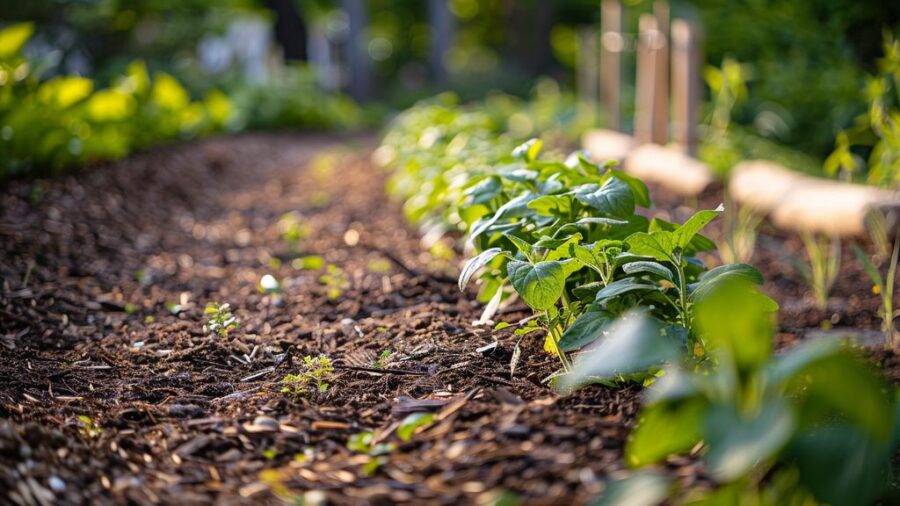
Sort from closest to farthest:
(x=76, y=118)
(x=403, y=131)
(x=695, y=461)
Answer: (x=695, y=461)
(x=76, y=118)
(x=403, y=131)

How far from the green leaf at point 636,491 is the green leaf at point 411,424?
1.75 feet

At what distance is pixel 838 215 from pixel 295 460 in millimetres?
3498

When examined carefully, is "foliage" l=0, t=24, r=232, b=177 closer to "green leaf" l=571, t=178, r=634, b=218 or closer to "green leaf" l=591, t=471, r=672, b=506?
"green leaf" l=571, t=178, r=634, b=218

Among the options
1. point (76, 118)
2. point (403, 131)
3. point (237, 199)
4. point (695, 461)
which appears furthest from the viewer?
point (403, 131)

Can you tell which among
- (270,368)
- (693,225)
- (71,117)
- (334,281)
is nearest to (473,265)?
(693,225)

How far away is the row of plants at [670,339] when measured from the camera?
1248 mm

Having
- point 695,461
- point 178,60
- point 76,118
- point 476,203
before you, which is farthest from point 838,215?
point 178,60

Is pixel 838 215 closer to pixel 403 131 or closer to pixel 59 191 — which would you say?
pixel 403 131

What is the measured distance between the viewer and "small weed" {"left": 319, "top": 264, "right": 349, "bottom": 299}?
3.17 m

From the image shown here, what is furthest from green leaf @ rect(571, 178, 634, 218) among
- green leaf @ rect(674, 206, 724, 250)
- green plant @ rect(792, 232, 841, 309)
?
green plant @ rect(792, 232, 841, 309)

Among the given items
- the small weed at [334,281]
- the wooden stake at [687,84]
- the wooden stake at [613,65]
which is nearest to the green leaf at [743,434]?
the small weed at [334,281]

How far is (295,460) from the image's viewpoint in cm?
175

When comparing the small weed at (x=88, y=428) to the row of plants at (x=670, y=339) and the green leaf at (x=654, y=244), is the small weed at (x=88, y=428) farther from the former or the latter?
the green leaf at (x=654, y=244)

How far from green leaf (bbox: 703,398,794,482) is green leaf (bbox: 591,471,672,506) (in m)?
0.09
